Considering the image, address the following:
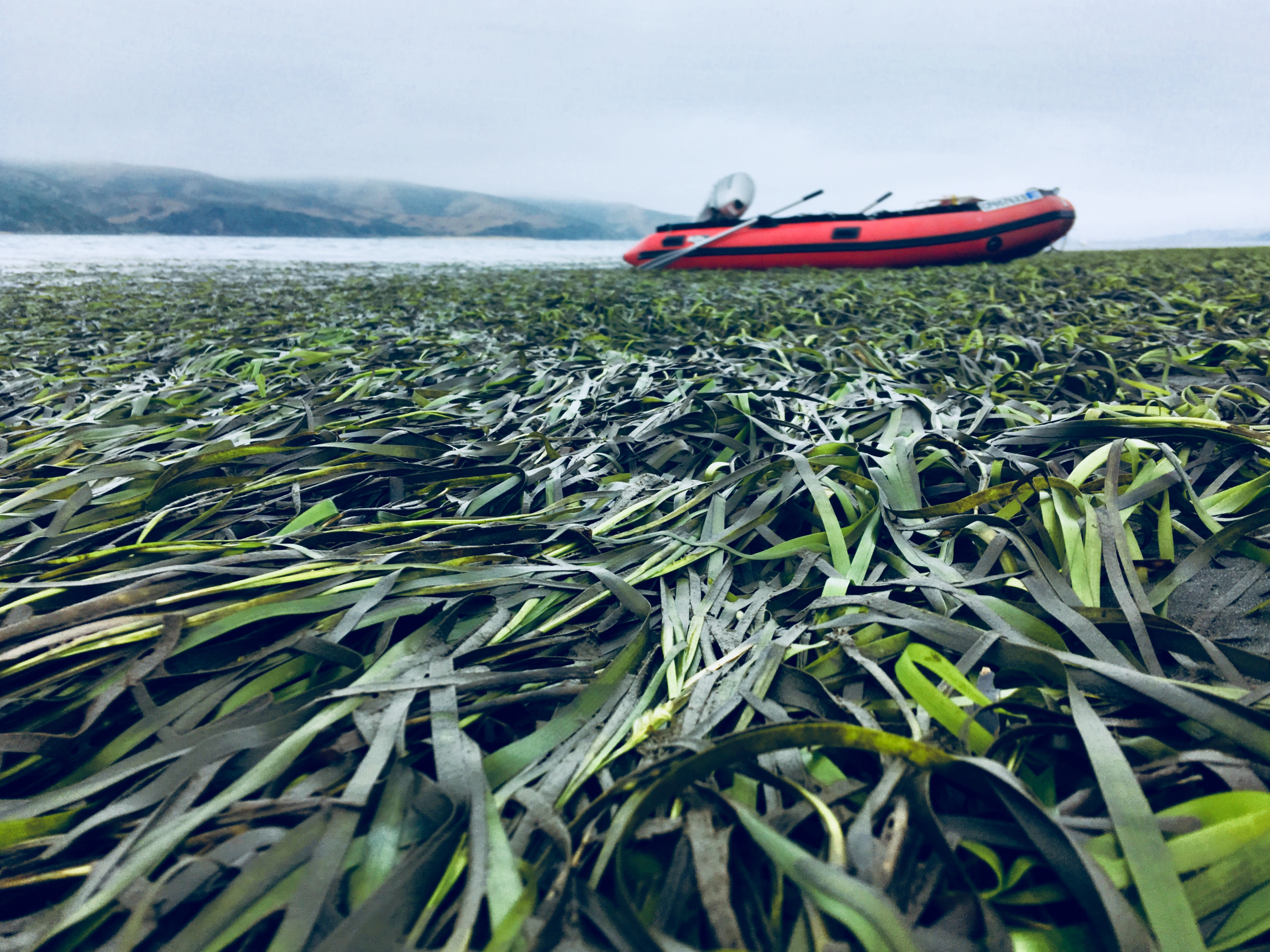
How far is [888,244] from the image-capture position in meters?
9.20

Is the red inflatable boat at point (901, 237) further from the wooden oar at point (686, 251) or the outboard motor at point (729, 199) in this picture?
the outboard motor at point (729, 199)

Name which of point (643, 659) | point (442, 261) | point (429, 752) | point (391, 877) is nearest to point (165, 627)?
point (429, 752)

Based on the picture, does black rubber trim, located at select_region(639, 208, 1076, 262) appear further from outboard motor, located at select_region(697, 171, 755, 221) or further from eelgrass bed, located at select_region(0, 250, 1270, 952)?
eelgrass bed, located at select_region(0, 250, 1270, 952)

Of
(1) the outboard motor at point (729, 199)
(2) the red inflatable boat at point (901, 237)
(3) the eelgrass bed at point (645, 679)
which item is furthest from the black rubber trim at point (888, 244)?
(3) the eelgrass bed at point (645, 679)

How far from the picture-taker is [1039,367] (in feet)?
7.29

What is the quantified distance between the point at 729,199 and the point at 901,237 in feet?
18.2

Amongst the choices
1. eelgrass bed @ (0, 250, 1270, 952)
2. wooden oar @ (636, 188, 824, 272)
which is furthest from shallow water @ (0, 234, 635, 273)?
eelgrass bed @ (0, 250, 1270, 952)

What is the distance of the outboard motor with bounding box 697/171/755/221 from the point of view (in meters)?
13.5

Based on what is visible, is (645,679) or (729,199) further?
(729,199)

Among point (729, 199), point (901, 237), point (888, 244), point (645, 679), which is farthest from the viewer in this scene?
point (729, 199)

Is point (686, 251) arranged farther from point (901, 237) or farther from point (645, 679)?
point (645, 679)

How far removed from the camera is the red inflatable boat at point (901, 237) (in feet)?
29.9

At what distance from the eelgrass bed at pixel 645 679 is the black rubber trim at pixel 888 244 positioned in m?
8.12

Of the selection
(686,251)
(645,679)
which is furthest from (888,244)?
(645,679)
